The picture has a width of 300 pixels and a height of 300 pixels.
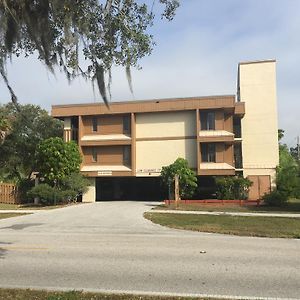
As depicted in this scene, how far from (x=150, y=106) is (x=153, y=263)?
33.6 metres

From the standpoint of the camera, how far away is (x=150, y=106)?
4331 centimetres

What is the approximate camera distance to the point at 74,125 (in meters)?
46.2

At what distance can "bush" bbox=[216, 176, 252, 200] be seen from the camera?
1539 inches

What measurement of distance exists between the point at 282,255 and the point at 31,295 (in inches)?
272

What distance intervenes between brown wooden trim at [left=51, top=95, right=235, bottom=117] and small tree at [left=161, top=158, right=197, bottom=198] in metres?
5.75

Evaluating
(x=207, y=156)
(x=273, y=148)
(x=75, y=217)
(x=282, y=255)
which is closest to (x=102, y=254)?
(x=282, y=255)

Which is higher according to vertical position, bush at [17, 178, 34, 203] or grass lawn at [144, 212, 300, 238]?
bush at [17, 178, 34, 203]

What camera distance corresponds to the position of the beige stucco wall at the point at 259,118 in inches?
1747

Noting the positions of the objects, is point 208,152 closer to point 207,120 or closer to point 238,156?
point 207,120

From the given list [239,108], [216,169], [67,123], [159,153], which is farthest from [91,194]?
[239,108]

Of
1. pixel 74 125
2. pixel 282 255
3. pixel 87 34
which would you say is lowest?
pixel 282 255

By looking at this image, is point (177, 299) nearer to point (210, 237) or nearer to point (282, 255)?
point (282, 255)

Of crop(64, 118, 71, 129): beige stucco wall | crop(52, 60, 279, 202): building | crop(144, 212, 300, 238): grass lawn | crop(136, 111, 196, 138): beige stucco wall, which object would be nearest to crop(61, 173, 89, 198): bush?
crop(52, 60, 279, 202): building

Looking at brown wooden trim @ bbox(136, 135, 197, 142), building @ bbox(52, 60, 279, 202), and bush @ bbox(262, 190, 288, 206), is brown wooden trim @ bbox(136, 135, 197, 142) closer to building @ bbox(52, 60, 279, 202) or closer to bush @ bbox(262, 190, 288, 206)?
building @ bbox(52, 60, 279, 202)
